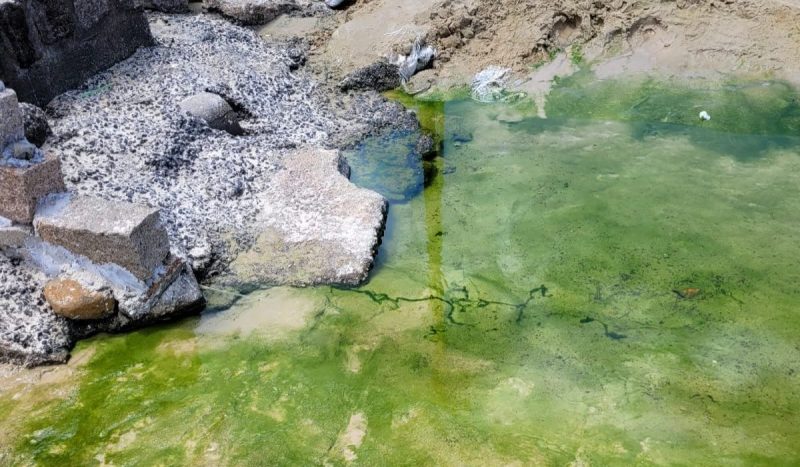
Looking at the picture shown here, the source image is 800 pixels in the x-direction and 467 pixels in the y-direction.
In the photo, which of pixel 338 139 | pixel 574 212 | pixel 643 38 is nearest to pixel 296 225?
pixel 338 139

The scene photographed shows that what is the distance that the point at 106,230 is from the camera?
3465 millimetres

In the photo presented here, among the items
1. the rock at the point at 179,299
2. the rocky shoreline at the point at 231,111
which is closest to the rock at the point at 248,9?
the rocky shoreline at the point at 231,111

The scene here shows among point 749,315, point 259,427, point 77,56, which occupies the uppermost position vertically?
point 77,56

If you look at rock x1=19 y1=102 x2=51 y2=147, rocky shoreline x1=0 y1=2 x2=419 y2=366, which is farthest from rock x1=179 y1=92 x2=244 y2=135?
rock x1=19 y1=102 x2=51 y2=147

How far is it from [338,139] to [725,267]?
2.94m

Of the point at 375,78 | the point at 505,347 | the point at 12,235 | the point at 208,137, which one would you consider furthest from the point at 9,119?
the point at 375,78

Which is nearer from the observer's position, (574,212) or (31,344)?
(31,344)

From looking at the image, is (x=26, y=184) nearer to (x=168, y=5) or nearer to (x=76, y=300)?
(x=76, y=300)

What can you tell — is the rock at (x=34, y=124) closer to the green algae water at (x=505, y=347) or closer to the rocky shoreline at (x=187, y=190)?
the rocky shoreline at (x=187, y=190)

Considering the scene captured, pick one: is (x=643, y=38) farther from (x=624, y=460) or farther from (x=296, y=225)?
(x=624, y=460)

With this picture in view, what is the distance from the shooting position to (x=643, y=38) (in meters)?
6.29

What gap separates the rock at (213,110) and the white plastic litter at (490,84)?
2.12 m

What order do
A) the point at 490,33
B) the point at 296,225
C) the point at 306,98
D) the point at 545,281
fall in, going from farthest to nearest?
1. the point at 490,33
2. the point at 306,98
3. the point at 296,225
4. the point at 545,281

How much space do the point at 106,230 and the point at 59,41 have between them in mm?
2250
